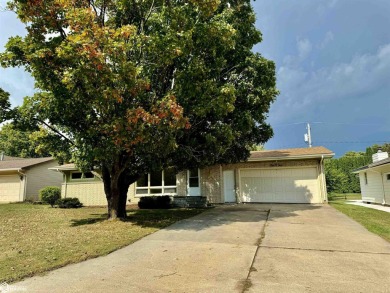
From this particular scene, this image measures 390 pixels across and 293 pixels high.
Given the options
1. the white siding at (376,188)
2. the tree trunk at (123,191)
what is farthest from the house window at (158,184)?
the white siding at (376,188)

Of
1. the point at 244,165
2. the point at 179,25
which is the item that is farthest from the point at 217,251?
the point at 244,165

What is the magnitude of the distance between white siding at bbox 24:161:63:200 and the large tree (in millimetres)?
15676

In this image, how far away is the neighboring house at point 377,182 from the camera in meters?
16.0

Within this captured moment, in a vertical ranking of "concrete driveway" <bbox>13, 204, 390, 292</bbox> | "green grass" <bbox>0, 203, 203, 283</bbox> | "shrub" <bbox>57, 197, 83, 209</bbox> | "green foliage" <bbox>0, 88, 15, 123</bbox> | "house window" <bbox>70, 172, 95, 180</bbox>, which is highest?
"green foliage" <bbox>0, 88, 15, 123</bbox>

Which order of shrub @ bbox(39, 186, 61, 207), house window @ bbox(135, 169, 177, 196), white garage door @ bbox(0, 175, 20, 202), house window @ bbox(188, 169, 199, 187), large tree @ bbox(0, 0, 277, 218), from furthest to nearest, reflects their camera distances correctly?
1. white garage door @ bbox(0, 175, 20, 202)
2. shrub @ bbox(39, 186, 61, 207)
3. house window @ bbox(135, 169, 177, 196)
4. house window @ bbox(188, 169, 199, 187)
5. large tree @ bbox(0, 0, 277, 218)

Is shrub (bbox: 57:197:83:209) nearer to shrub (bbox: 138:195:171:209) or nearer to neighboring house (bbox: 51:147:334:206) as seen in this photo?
neighboring house (bbox: 51:147:334:206)

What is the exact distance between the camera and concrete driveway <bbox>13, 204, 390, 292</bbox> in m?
4.28

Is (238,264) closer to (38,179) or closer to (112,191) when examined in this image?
(112,191)

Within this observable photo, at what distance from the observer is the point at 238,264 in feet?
17.3

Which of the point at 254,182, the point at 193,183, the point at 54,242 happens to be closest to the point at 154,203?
the point at 193,183

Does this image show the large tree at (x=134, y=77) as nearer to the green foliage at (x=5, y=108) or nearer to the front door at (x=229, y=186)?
the green foliage at (x=5, y=108)

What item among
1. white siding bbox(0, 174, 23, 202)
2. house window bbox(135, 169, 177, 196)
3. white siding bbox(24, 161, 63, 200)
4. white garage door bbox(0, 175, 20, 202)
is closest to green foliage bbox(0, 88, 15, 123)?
house window bbox(135, 169, 177, 196)

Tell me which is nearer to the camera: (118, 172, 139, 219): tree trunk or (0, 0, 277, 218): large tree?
(0, 0, 277, 218): large tree

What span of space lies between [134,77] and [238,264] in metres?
5.18
